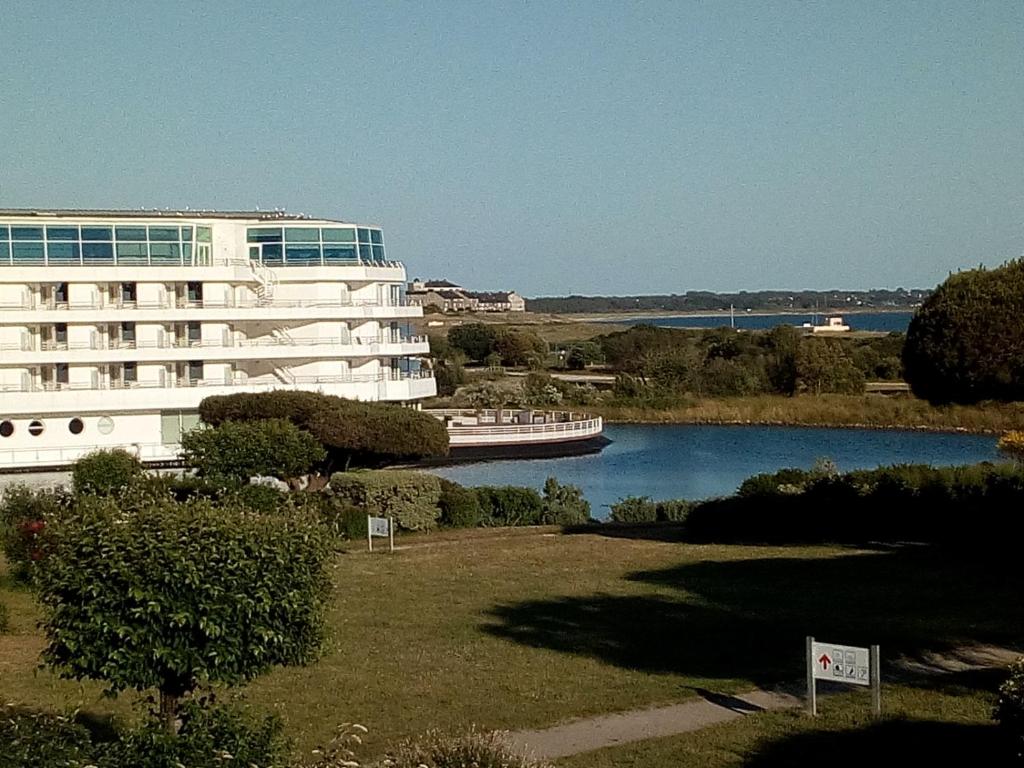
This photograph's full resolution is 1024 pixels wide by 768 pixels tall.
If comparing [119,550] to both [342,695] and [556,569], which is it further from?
[556,569]

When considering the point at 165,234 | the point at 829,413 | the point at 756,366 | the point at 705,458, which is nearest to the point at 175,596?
the point at 165,234

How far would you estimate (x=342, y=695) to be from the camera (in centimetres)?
1270

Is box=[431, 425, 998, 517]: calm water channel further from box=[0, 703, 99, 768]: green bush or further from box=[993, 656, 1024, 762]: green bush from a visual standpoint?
box=[0, 703, 99, 768]: green bush

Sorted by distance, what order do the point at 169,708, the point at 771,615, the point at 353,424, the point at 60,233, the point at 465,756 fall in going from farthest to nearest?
the point at 60,233 → the point at 353,424 → the point at 771,615 → the point at 169,708 → the point at 465,756

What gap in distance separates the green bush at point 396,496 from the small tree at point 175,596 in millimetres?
18497

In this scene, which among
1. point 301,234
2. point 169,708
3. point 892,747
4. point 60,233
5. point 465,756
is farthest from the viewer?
point 301,234

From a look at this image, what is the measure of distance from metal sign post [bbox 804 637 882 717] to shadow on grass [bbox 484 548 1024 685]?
153cm

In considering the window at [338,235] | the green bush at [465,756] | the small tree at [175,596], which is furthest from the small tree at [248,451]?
the green bush at [465,756]

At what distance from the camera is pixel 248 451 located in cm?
2884

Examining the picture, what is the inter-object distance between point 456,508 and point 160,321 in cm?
1535

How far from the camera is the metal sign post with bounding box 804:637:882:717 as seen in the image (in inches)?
436

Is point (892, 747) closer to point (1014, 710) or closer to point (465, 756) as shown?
point (1014, 710)

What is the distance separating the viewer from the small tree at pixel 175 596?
8.35 metres

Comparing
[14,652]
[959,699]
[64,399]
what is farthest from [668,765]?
[64,399]
